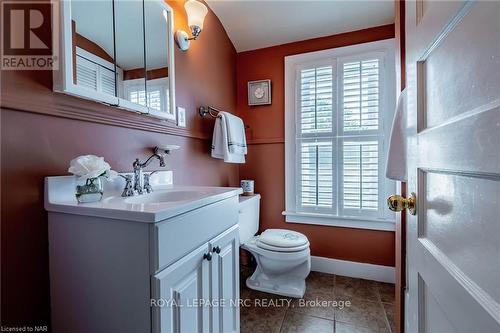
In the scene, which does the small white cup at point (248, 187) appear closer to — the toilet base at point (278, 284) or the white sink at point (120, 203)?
the toilet base at point (278, 284)

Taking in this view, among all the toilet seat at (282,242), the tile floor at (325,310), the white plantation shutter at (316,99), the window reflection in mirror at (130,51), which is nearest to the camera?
the window reflection in mirror at (130,51)

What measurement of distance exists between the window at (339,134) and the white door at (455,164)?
1.34 metres

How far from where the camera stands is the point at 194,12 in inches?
61.0

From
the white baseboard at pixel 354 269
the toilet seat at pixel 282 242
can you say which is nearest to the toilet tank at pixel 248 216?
the toilet seat at pixel 282 242

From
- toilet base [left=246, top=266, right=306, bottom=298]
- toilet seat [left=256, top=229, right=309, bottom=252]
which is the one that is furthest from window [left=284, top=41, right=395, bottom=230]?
toilet base [left=246, top=266, right=306, bottom=298]

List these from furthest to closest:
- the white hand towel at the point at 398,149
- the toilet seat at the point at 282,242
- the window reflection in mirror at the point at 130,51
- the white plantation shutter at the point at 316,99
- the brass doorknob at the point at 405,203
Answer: the white plantation shutter at the point at 316,99
the toilet seat at the point at 282,242
the window reflection in mirror at the point at 130,51
the white hand towel at the point at 398,149
the brass doorknob at the point at 405,203

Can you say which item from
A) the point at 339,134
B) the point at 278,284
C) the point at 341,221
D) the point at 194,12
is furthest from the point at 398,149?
the point at 194,12

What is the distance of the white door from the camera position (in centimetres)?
37

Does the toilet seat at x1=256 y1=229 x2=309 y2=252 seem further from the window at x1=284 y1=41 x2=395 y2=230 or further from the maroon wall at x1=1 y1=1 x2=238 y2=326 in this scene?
the maroon wall at x1=1 y1=1 x2=238 y2=326

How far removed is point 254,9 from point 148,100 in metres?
1.23

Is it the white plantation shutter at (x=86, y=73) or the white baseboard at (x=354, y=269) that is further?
the white baseboard at (x=354, y=269)

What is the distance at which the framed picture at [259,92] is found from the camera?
Answer: 2.23 m

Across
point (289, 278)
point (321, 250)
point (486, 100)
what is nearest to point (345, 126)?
point (321, 250)

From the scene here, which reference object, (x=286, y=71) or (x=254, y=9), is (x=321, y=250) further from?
(x=254, y=9)
